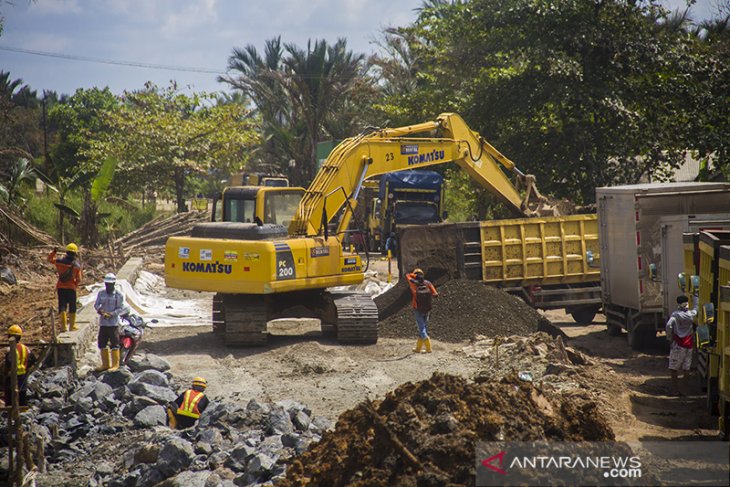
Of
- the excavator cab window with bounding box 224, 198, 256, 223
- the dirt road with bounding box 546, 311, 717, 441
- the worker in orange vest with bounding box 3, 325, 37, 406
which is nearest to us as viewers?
the dirt road with bounding box 546, 311, 717, 441

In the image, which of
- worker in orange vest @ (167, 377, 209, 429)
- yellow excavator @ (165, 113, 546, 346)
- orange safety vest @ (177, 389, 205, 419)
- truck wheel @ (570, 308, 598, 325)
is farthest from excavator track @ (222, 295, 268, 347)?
truck wheel @ (570, 308, 598, 325)

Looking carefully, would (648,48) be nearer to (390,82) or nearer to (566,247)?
(566,247)

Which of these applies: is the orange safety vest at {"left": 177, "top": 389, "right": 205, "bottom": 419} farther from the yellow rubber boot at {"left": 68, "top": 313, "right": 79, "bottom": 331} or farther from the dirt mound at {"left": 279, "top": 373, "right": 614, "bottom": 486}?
the yellow rubber boot at {"left": 68, "top": 313, "right": 79, "bottom": 331}

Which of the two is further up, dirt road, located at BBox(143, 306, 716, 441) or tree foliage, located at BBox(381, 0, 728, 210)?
tree foliage, located at BBox(381, 0, 728, 210)

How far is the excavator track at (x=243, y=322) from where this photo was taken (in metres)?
15.8

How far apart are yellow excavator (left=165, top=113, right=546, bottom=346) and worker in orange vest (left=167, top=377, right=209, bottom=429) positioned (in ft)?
13.6

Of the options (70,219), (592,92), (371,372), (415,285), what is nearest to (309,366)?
(371,372)

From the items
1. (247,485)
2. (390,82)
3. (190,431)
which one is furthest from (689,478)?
(390,82)

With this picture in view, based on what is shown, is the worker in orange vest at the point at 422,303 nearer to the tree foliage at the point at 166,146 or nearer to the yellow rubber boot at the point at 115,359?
the yellow rubber boot at the point at 115,359

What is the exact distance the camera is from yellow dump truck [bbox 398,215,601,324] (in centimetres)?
1859

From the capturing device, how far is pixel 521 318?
56.5 ft

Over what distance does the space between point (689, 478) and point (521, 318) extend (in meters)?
9.70

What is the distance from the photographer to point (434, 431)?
7730mm

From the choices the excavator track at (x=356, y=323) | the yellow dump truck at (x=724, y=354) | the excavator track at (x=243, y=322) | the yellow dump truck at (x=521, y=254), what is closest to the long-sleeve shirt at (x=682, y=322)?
the yellow dump truck at (x=724, y=354)
